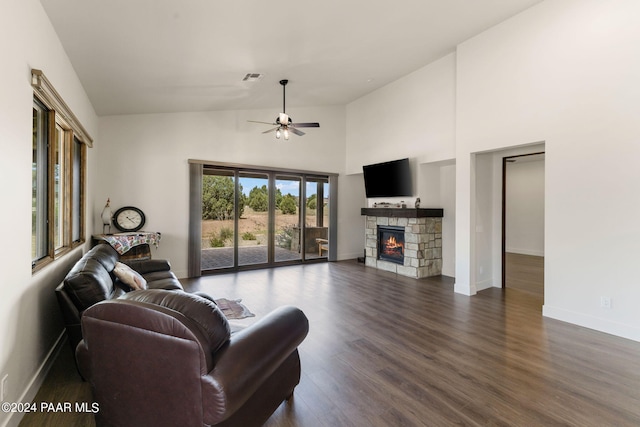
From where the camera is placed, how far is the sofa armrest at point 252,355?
1.40 meters

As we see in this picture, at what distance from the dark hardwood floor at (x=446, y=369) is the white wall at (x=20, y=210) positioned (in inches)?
11.5

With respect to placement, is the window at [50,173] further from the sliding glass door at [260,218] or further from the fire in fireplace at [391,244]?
the fire in fireplace at [391,244]

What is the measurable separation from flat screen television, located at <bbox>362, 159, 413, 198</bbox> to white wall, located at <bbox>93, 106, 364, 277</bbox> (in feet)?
5.87

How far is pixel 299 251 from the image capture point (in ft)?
24.7

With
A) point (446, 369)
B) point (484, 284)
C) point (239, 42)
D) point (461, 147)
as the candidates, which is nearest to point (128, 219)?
point (239, 42)

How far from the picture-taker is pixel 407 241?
6176 millimetres

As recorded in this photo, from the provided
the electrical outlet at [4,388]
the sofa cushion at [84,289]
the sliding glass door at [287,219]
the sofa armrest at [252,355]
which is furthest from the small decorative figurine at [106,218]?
the sofa armrest at [252,355]

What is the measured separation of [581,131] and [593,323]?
2.27 m

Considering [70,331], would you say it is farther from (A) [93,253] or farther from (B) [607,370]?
(B) [607,370]

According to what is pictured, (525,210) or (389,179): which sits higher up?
(389,179)

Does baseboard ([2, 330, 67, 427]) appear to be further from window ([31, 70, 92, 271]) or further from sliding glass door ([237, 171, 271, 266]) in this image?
sliding glass door ([237, 171, 271, 266])

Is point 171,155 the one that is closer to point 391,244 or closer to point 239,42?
point 239,42

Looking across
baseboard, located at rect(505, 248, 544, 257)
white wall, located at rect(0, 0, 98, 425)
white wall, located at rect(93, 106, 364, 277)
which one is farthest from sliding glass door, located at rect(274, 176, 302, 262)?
baseboard, located at rect(505, 248, 544, 257)

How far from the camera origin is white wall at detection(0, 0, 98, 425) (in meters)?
1.81
